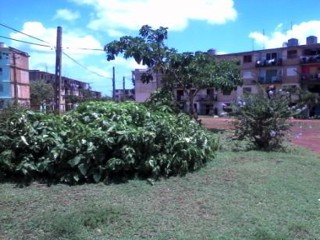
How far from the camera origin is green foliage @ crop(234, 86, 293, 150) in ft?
35.5

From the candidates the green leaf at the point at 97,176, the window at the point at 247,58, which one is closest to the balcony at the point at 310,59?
the window at the point at 247,58

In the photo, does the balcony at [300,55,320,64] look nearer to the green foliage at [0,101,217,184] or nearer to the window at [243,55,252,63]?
the window at [243,55,252,63]

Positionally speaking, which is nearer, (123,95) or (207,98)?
(123,95)

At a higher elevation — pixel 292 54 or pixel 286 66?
pixel 292 54

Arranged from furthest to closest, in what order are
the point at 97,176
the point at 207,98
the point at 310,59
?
the point at 207,98 < the point at 310,59 < the point at 97,176

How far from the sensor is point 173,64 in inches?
723

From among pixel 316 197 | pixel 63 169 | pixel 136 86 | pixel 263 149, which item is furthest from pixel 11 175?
pixel 136 86

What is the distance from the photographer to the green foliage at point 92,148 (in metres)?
6.61

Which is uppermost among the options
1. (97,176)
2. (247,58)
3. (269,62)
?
(247,58)

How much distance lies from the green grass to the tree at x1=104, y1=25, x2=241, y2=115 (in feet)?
34.1

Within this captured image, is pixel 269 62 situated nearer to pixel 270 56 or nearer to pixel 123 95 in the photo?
pixel 270 56

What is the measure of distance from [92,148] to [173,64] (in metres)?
12.2

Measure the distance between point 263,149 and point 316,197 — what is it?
4.65m

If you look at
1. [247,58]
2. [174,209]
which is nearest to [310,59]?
[247,58]
